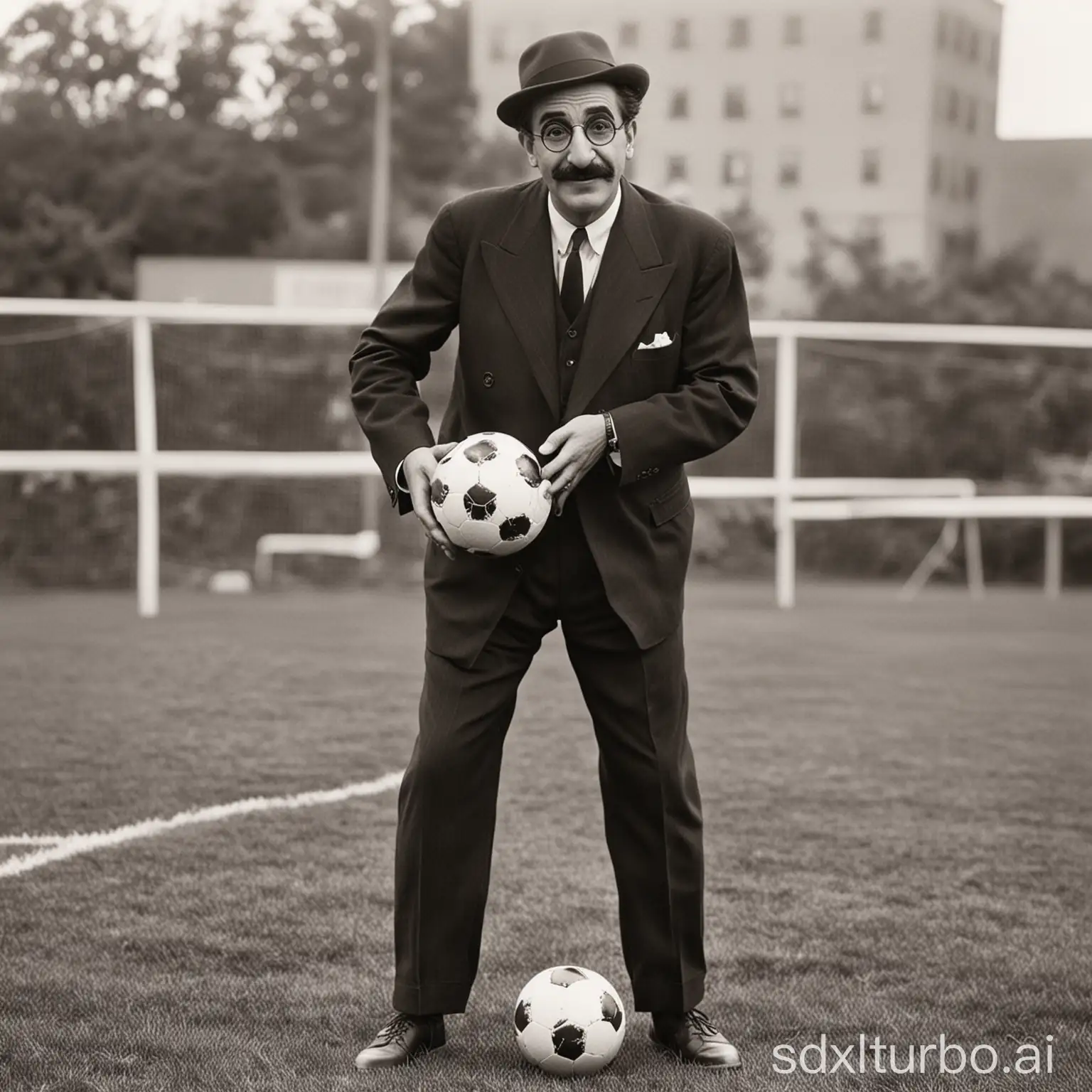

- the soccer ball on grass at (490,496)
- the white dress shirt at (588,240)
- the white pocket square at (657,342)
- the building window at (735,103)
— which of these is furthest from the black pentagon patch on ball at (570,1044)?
the building window at (735,103)

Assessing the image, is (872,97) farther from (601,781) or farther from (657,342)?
(601,781)

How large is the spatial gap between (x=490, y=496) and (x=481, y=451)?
14 cm

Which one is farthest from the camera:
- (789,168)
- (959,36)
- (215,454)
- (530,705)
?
(789,168)

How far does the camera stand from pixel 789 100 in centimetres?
4184

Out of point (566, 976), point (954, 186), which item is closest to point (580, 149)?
point (566, 976)

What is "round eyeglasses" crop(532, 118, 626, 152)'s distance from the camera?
133 inches

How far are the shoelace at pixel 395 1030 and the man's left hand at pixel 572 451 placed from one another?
111 cm

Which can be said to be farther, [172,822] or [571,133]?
[172,822]

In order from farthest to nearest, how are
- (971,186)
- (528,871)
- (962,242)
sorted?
(971,186) < (962,242) < (528,871)

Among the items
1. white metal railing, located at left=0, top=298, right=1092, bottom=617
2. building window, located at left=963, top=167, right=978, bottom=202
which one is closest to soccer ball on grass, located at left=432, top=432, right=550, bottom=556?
white metal railing, located at left=0, top=298, right=1092, bottom=617

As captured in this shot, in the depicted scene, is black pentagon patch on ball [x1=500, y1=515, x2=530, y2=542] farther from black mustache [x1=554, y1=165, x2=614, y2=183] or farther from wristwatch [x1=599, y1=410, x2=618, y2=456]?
black mustache [x1=554, y1=165, x2=614, y2=183]

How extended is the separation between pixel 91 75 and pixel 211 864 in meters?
39.2

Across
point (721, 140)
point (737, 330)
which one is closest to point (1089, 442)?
point (737, 330)

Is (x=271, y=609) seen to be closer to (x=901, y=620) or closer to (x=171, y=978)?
(x=901, y=620)
